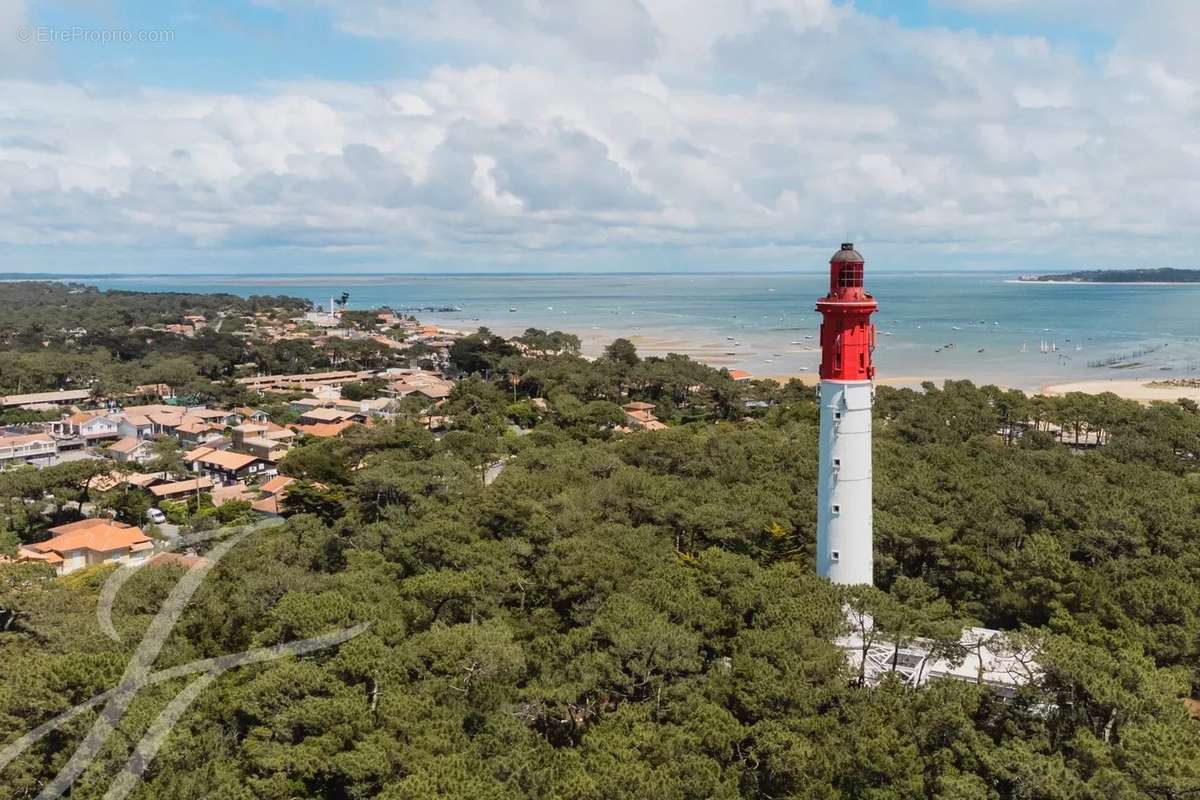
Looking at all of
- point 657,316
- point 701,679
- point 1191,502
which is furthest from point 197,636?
point 657,316

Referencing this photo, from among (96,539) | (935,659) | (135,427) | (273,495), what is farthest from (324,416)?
(935,659)

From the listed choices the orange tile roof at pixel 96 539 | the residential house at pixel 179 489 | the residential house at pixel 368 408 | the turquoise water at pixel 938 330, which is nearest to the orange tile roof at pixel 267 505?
the residential house at pixel 179 489

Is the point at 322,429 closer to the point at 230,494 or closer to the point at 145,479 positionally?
the point at 230,494

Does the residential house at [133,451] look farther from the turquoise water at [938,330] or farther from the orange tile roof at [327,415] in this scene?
the turquoise water at [938,330]

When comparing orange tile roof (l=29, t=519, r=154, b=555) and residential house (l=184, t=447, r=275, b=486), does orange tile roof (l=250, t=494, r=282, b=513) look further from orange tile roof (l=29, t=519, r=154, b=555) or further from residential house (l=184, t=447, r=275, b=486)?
residential house (l=184, t=447, r=275, b=486)

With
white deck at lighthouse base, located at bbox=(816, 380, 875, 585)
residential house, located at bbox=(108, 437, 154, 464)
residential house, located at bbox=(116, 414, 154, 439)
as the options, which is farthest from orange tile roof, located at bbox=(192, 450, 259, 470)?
white deck at lighthouse base, located at bbox=(816, 380, 875, 585)

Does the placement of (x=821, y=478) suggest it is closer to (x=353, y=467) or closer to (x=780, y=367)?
(x=353, y=467)
